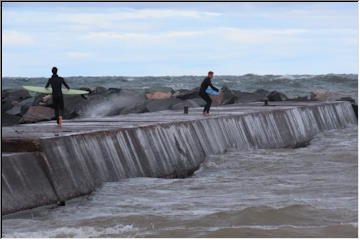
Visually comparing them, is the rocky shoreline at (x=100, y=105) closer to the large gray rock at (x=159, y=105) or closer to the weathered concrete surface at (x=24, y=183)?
the large gray rock at (x=159, y=105)

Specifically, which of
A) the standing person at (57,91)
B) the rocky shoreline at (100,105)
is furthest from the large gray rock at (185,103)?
the standing person at (57,91)

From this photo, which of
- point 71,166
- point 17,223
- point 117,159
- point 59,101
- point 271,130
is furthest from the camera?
point 271,130

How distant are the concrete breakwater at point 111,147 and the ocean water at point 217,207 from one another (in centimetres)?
25

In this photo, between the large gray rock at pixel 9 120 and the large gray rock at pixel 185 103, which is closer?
the large gray rock at pixel 9 120

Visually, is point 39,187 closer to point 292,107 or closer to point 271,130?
point 271,130

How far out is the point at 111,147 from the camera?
1338 cm

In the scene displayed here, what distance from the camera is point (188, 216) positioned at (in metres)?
10.2

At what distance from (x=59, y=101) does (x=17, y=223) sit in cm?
608

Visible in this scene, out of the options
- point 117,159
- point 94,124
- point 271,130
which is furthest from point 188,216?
point 271,130

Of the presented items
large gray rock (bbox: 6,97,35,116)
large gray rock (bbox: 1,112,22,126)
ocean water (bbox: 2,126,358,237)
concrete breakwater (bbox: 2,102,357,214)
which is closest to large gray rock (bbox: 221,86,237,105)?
large gray rock (bbox: 6,97,35,116)

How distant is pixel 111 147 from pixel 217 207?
2.96 meters

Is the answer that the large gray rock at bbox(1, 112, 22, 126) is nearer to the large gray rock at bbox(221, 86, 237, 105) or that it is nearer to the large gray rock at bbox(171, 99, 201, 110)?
the large gray rock at bbox(171, 99, 201, 110)

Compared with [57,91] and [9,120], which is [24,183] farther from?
[9,120]

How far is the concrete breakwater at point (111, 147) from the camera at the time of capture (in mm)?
11086
